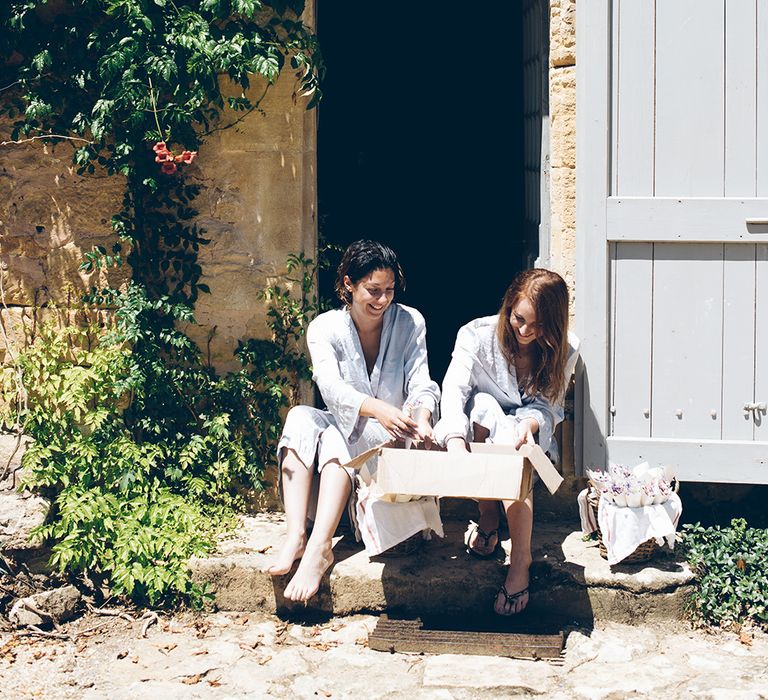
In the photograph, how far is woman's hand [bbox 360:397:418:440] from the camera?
4.16 m

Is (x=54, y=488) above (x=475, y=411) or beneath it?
beneath

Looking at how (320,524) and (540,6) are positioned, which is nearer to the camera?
(320,524)

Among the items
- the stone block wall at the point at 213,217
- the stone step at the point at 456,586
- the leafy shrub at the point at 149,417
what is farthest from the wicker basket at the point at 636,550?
the stone block wall at the point at 213,217

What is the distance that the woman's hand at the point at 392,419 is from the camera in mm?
4156

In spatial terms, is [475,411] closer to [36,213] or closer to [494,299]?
[36,213]

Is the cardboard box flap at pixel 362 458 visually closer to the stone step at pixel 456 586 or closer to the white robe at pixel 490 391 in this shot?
the white robe at pixel 490 391

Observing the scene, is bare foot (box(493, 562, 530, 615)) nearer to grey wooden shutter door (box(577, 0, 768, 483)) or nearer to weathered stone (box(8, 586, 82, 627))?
grey wooden shutter door (box(577, 0, 768, 483))

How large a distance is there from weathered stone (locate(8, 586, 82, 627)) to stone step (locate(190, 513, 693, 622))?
502 mm

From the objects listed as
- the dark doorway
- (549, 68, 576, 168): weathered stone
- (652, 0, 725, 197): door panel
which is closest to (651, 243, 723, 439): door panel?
(652, 0, 725, 197): door panel

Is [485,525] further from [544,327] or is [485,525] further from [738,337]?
[738,337]

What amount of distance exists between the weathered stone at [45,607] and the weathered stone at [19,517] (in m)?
0.22

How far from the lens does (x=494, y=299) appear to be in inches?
272

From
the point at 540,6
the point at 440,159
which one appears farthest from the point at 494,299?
the point at 540,6

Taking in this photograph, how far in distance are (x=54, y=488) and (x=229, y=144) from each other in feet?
5.53
